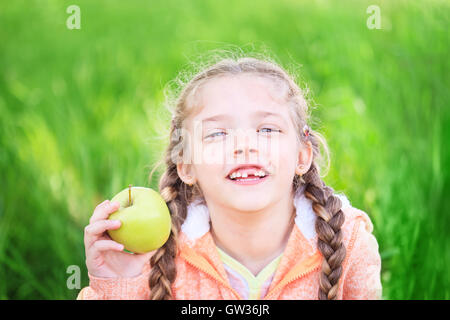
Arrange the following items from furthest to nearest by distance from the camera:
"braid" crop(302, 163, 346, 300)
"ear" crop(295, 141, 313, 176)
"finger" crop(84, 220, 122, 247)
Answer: "ear" crop(295, 141, 313, 176)
"braid" crop(302, 163, 346, 300)
"finger" crop(84, 220, 122, 247)

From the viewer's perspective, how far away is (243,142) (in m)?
1.49

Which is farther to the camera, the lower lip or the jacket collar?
the jacket collar

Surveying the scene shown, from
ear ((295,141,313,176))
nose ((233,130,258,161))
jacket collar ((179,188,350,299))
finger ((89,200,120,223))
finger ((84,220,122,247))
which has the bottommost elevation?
jacket collar ((179,188,350,299))

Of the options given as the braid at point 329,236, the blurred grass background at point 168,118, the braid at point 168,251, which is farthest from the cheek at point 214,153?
the blurred grass background at point 168,118

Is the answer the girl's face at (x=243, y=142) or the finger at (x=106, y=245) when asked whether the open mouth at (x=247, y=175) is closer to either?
the girl's face at (x=243, y=142)

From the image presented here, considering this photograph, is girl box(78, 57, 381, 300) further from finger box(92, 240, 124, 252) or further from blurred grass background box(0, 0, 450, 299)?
blurred grass background box(0, 0, 450, 299)

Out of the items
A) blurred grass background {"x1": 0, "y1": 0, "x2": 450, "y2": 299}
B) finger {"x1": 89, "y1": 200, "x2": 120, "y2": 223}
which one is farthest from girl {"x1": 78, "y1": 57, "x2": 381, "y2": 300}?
blurred grass background {"x1": 0, "y1": 0, "x2": 450, "y2": 299}

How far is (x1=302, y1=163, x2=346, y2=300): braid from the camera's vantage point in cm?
159

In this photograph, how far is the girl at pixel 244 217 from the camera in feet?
4.99

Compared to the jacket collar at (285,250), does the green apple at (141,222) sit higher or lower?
higher
